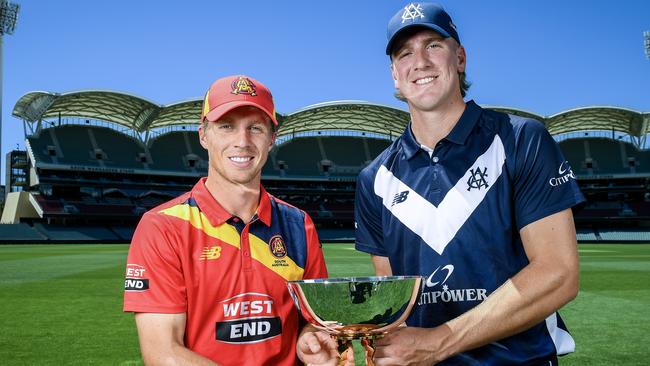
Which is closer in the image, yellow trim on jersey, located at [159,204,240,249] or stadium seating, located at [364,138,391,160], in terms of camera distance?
yellow trim on jersey, located at [159,204,240,249]

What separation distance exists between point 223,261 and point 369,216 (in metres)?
0.72

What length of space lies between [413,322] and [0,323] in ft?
27.5

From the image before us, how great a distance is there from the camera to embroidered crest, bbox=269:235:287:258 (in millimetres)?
2680

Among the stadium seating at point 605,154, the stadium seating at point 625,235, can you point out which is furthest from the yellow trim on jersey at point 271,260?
the stadium seating at point 605,154

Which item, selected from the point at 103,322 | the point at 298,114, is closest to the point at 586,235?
the point at 298,114

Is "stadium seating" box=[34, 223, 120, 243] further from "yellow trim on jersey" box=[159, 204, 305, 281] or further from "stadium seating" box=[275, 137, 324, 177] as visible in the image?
"yellow trim on jersey" box=[159, 204, 305, 281]

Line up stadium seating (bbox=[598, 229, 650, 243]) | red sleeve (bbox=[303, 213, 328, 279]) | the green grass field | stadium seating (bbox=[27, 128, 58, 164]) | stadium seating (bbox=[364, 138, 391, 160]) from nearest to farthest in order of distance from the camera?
1. red sleeve (bbox=[303, 213, 328, 279])
2. the green grass field
3. stadium seating (bbox=[598, 229, 650, 243])
4. stadium seating (bbox=[27, 128, 58, 164])
5. stadium seating (bbox=[364, 138, 391, 160])

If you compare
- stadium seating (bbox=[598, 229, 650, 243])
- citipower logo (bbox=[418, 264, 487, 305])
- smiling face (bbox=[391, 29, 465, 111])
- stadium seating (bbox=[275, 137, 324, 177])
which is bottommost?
stadium seating (bbox=[598, 229, 650, 243])

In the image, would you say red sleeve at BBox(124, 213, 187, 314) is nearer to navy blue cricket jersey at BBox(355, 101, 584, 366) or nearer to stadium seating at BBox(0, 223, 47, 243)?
navy blue cricket jersey at BBox(355, 101, 584, 366)

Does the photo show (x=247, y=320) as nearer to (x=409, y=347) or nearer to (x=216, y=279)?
(x=216, y=279)

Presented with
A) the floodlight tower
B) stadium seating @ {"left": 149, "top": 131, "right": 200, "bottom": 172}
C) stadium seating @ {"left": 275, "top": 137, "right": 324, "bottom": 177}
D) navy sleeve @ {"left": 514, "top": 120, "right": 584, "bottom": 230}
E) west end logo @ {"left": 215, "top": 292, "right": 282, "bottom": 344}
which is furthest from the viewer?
stadium seating @ {"left": 275, "top": 137, "right": 324, "bottom": 177}

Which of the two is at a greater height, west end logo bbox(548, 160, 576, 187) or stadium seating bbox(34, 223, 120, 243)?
stadium seating bbox(34, 223, 120, 243)

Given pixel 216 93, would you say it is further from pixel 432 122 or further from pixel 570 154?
pixel 570 154

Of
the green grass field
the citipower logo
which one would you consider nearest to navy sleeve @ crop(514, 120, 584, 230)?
the citipower logo
